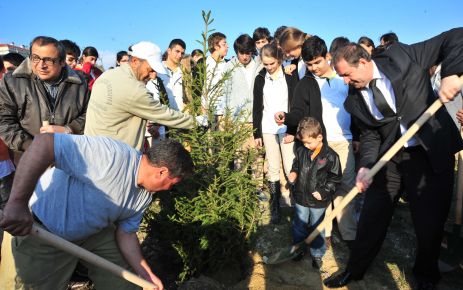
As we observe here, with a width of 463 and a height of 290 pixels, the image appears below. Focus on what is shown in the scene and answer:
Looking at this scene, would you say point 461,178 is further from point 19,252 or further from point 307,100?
point 19,252

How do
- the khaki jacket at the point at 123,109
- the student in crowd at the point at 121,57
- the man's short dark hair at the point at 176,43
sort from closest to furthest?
1. the khaki jacket at the point at 123,109
2. the man's short dark hair at the point at 176,43
3. the student in crowd at the point at 121,57

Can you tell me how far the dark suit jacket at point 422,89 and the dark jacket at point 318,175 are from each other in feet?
2.04

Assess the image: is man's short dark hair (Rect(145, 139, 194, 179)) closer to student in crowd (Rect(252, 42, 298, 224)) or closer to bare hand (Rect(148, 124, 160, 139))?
bare hand (Rect(148, 124, 160, 139))

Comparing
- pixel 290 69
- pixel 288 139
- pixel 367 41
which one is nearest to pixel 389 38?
pixel 367 41

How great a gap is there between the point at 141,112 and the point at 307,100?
6.75 feet

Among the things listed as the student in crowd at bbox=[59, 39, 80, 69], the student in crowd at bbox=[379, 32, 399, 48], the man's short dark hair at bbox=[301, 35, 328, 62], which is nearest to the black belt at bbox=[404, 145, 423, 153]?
the man's short dark hair at bbox=[301, 35, 328, 62]

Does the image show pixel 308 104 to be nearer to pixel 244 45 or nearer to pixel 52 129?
pixel 244 45

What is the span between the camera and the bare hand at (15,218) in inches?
78.2

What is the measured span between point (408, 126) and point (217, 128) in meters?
1.87

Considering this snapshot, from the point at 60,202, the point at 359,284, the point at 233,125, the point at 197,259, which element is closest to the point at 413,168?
the point at 359,284

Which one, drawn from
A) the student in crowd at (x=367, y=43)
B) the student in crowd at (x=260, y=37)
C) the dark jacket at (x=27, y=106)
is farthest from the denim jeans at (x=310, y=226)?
the student in crowd at (x=367, y=43)

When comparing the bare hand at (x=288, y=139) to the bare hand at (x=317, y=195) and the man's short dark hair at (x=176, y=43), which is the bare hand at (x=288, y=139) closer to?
the bare hand at (x=317, y=195)

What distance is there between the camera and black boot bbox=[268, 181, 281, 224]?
15.8 feet

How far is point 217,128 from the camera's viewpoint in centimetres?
381
